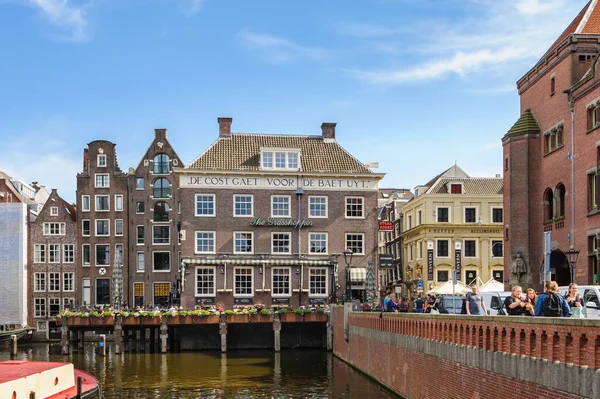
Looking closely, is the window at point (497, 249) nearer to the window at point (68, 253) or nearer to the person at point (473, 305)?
the window at point (68, 253)

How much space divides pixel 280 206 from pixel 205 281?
793 cm

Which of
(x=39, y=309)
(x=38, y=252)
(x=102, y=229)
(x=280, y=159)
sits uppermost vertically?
(x=280, y=159)

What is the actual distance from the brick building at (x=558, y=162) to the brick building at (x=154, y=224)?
1493 inches

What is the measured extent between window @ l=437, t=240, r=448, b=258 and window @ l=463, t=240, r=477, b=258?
66.5 inches

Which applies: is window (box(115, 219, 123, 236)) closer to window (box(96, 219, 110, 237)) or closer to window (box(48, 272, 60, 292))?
window (box(96, 219, 110, 237))

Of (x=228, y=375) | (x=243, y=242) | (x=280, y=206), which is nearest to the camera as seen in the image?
(x=228, y=375)

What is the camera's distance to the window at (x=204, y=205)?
60375mm

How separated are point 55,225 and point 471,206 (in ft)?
130

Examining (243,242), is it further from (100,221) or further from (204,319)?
(100,221)

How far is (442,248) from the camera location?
73938mm

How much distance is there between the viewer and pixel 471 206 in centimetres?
7369

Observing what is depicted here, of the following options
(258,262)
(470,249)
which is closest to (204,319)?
(258,262)

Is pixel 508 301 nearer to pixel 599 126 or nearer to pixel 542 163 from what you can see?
pixel 599 126

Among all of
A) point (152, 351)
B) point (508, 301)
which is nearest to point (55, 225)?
point (152, 351)
